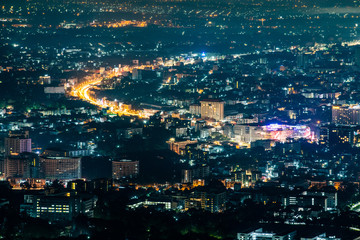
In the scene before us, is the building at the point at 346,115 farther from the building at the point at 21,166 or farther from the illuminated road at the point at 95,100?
the building at the point at 21,166

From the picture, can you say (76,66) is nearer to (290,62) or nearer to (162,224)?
(290,62)

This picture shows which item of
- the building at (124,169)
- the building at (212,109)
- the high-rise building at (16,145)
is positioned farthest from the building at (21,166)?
the building at (212,109)

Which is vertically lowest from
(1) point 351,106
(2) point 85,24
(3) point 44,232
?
(3) point 44,232

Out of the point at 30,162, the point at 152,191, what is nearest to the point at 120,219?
the point at 152,191

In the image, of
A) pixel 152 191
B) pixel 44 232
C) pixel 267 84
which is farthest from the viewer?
pixel 267 84

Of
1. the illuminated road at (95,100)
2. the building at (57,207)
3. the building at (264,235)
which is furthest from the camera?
the illuminated road at (95,100)

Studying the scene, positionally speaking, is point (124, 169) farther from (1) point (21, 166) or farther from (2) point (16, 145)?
(2) point (16, 145)

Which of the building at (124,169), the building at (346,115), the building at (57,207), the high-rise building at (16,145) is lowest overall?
the building at (57,207)
